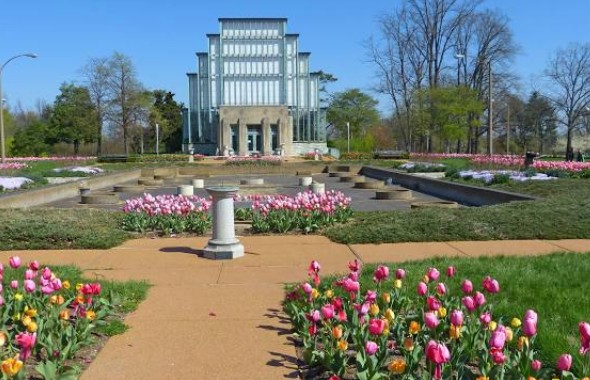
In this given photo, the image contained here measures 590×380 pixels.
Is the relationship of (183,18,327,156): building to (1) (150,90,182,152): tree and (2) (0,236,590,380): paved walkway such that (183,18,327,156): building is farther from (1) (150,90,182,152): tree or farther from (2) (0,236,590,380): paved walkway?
(2) (0,236,590,380): paved walkway

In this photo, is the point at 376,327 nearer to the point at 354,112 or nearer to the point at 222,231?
the point at 222,231

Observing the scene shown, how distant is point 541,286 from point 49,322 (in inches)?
172

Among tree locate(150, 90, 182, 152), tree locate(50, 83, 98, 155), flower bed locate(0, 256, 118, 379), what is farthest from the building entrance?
flower bed locate(0, 256, 118, 379)

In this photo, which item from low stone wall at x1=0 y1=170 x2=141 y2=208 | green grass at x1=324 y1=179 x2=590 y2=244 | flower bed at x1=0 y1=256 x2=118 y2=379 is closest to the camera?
flower bed at x1=0 y1=256 x2=118 y2=379

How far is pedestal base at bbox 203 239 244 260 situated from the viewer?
8.04 meters

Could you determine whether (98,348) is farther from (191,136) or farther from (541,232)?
(191,136)

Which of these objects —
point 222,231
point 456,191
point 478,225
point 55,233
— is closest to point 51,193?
point 55,233

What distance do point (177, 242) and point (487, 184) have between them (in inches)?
510

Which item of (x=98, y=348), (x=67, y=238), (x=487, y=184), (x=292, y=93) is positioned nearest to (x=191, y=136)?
(x=292, y=93)

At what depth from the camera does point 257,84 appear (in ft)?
226

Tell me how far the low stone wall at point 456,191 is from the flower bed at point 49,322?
11.2m

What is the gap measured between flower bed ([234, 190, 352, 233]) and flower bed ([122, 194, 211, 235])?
3.14ft

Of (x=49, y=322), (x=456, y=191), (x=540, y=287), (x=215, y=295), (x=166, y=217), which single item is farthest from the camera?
(x=456, y=191)

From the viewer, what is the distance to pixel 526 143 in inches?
3381
